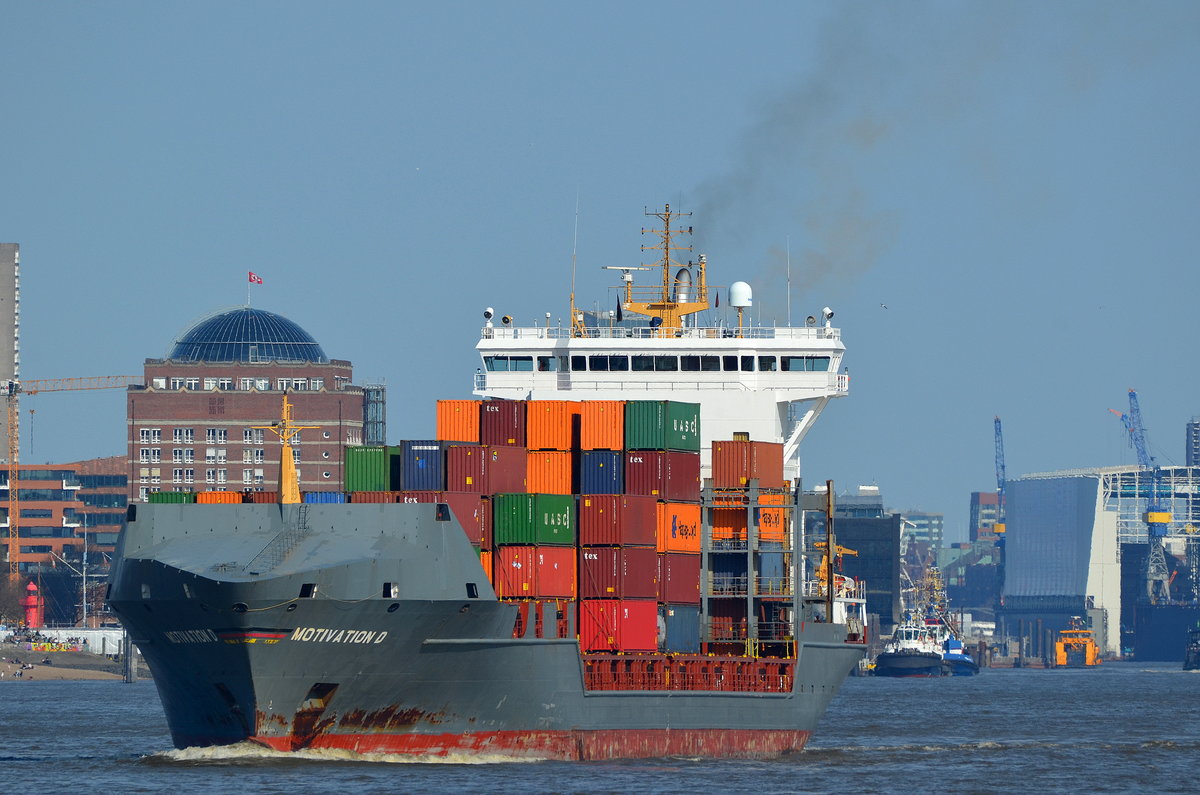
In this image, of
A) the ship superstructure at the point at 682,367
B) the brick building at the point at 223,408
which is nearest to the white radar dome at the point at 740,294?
the ship superstructure at the point at 682,367

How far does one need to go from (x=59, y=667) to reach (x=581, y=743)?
349 ft

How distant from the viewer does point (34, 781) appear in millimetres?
46250

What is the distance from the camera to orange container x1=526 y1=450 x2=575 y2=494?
49.5m

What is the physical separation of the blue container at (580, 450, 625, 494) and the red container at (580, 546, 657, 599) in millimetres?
1522

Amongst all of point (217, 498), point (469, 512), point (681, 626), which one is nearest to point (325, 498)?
point (217, 498)

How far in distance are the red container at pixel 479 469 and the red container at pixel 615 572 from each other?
2.42 meters

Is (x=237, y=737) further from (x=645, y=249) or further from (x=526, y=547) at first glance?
(x=645, y=249)

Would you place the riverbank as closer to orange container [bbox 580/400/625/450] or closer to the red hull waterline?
the red hull waterline

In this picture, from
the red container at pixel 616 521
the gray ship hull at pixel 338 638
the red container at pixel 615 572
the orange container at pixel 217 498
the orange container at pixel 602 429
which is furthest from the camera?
the orange container at pixel 602 429

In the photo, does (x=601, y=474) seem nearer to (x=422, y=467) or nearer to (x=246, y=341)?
(x=422, y=467)

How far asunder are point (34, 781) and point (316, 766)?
655 cm

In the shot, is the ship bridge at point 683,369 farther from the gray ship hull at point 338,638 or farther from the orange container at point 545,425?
Result: the gray ship hull at point 338,638

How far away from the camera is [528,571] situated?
47.8 m

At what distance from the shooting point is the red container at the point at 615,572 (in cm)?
4866
